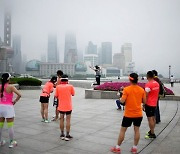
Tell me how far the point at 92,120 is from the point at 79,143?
10.7 feet

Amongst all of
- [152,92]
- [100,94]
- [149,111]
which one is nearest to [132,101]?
[149,111]

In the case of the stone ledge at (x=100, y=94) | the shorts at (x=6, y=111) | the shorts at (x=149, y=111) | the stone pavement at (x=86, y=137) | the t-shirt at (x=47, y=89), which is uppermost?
the t-shirt at (x=47, y=89)

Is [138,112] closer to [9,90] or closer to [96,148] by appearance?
[96,148]

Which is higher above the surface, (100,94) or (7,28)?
(7,28)

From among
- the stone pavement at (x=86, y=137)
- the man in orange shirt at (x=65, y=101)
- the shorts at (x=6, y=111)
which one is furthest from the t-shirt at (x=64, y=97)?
the shorts at (x=6, y=111)

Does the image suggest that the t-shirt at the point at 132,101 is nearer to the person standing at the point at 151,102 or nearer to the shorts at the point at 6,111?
the person standing at the point at 151,102

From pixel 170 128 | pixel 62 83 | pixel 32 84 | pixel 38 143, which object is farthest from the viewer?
pixel 32 84

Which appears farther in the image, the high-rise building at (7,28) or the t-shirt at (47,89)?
the high-rise building at (7,28)

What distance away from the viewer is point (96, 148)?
616 centimetres

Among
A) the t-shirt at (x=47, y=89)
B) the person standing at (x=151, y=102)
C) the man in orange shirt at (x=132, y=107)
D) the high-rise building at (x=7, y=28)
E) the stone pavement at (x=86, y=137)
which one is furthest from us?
the high-rise building at (x=7, y=28)

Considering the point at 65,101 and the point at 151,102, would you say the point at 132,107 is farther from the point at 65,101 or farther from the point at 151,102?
the point at 65,101

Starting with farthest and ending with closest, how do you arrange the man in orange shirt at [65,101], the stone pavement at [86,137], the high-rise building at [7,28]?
1. the high-rise building at [7,28]
2. the man in orange shirt at [65,101]
3. the stone pavement at [86,137]

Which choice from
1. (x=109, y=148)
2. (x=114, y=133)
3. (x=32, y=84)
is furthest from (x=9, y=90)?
(x=32, y=84)

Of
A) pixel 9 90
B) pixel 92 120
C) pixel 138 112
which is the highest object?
pixel 9 90
